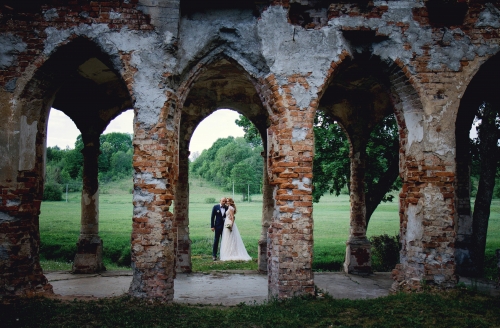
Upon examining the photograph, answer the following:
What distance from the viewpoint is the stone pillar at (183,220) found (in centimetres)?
941

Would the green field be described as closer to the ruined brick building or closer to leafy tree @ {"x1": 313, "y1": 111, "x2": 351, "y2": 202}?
leafy tree @ {"x1": 313, "y1": 111, "x2": 351, "y2": 202}

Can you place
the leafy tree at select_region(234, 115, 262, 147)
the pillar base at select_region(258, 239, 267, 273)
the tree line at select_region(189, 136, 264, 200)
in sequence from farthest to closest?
1. the tree line at select_region(189, 136, 264, 200)
2. the leafy tree at select_region(234, 115, 262, 147)
3. the pillar base at select_region(258, 239, 267, 273)

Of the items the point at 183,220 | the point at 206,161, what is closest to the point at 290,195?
the point at 183,220

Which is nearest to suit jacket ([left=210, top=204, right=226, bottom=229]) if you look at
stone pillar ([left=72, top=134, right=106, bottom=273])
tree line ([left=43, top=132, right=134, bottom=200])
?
stone pillar ([left=72, top=134, right=106, bottom=273])

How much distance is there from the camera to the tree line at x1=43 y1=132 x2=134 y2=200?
3280 centimetres

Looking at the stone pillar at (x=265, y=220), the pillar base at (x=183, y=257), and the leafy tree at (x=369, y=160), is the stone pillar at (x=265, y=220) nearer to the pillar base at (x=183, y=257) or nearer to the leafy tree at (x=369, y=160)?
the pillar base at (x=183, y=257)

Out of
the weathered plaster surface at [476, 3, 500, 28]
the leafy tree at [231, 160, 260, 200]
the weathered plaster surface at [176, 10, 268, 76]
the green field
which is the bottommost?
the green field

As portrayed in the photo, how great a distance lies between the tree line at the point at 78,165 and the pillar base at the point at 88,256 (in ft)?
67.1

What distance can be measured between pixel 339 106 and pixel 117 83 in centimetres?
551

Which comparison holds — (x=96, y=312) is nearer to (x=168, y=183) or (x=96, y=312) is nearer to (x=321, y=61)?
(x=168, y=183)

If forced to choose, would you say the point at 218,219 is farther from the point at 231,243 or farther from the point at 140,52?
the point at 140,52

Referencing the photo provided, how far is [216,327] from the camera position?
16.2 feet

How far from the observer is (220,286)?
7.98 meters

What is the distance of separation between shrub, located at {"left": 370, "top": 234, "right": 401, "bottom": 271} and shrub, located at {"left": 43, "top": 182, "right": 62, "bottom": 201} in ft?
92.5
